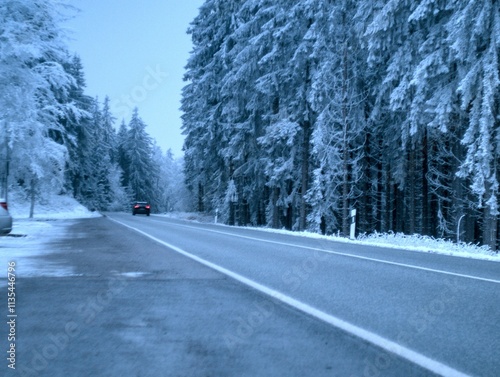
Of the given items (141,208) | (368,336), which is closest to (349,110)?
(368,336)

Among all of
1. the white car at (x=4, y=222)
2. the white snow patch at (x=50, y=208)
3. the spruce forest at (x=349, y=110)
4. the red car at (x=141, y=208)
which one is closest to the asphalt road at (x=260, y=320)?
the spruce forest at (x=349, y=110)

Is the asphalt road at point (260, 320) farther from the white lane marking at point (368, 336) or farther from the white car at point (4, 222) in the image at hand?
the white car at point (4, 222)

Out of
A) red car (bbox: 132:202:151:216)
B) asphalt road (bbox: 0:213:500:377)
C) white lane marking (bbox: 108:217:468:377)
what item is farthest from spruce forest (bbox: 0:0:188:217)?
white lane marking (bbox: 108:217:468:377)

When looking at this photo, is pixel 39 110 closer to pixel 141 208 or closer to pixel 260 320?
pixel 260 320

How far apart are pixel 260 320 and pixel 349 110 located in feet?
57.9

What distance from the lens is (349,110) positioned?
21594mm

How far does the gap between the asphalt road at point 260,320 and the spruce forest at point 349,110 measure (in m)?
7.45

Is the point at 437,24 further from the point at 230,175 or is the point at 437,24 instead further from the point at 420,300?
the point at 230,175

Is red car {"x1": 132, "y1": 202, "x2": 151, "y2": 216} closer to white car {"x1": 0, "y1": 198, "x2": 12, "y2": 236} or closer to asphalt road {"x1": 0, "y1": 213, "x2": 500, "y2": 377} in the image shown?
white car {"x1": 0, "y1": 198, "x2": 12, "y2": 236}

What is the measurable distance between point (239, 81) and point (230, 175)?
283 inches

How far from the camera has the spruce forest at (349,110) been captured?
14195 millimetres

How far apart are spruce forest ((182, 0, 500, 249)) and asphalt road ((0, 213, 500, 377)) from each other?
293 inches

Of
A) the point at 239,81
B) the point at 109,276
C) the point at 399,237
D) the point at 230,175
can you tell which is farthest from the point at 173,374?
the point at 230,175

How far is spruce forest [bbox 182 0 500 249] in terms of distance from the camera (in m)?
14.2
